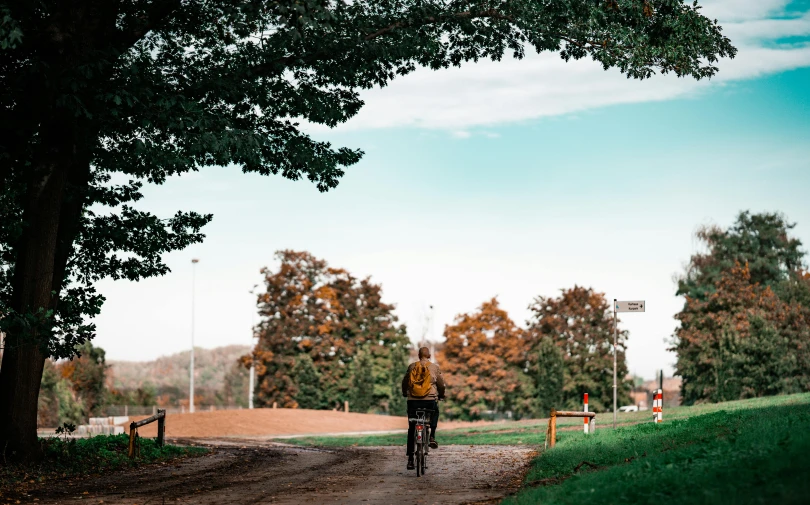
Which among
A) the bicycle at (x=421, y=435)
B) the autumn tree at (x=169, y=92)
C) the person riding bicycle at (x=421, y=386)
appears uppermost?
the autumn tree at (x=169, y=92)

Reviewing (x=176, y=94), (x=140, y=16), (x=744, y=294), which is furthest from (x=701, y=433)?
(x=744, y=294)

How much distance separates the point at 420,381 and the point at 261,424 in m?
35.5

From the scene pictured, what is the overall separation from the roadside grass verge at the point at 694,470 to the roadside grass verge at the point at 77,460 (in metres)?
7.87

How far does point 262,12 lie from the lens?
14.2 meters

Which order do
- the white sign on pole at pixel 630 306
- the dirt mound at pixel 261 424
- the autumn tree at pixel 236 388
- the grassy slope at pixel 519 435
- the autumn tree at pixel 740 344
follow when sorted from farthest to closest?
the autumn tree at pixel 236 388, the autumn tree at pixel 740 344, the dirt mound at pixel 261 424, the grassy slope at pixel 519 435, the white sign on pole at pixel 630 306

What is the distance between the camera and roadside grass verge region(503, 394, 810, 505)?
7.05 meters

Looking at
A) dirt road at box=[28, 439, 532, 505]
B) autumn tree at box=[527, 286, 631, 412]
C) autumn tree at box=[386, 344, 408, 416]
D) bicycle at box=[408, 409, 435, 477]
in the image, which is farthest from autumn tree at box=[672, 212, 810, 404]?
bicycle at box=[408, 409, 435, 477]

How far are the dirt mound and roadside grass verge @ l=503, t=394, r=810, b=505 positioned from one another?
30.9 meters

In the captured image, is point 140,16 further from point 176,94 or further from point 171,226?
point 171,226

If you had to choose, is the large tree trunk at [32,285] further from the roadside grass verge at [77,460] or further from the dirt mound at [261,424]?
the dirt mound at [261,424]

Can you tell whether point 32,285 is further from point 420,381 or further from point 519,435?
point 519,435

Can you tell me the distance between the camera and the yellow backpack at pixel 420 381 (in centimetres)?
1327

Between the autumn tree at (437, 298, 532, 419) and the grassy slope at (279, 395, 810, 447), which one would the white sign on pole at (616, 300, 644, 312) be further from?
the autumn tree at (437, 298, 532, 419)

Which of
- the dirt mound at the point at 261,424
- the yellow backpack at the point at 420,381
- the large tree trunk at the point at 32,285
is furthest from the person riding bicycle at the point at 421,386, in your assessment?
the dirt mound at the point at 261,424
